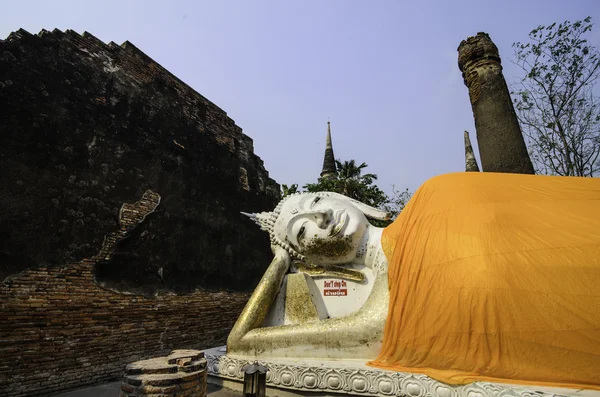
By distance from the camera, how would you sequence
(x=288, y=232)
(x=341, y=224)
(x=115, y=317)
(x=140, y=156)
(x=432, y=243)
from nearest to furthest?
(x=432, y=243) → (x=341, y=224) → (x=288, y=232) → (x=115, y=317) → (x=140, y=156)

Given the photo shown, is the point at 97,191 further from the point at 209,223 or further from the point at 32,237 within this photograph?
the point at 209,223

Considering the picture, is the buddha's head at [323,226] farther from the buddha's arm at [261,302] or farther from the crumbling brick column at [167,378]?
the crumbling brick column at [167,378]

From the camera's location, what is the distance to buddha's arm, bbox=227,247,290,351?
2941mm

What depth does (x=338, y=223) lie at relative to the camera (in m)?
3.05

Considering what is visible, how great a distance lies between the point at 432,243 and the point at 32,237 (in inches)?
168

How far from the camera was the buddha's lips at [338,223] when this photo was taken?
3.03 m

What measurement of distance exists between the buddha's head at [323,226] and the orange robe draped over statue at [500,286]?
520 mm

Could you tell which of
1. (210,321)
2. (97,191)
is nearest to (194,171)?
(97,191)

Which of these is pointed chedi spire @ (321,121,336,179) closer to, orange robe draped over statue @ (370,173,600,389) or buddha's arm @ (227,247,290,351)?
buddha's arm @ (227,247,290,351)

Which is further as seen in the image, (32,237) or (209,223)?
(209,223)

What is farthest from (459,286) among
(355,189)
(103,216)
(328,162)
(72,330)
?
(328,162)

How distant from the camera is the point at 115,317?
493cm

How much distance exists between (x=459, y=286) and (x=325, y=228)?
1207 millimetres

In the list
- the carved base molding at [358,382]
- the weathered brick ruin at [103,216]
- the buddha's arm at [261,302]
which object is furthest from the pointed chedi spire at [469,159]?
the carved base molding at [358,382]
